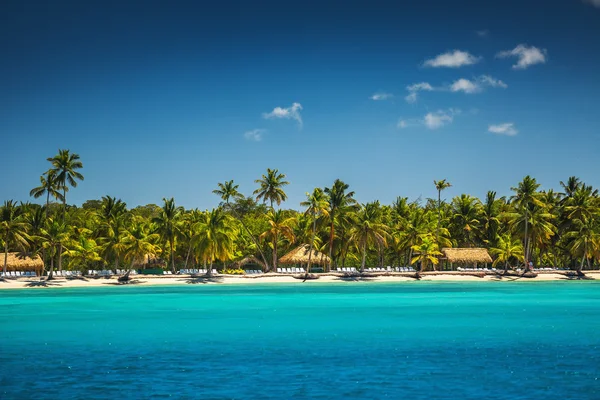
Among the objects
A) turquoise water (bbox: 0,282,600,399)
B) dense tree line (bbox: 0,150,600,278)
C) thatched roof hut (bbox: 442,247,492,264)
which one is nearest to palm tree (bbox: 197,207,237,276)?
dense tree line (bbox: 0,150,600,278)

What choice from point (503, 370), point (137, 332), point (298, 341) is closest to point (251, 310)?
point (137, 332)

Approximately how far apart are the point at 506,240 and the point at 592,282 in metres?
13.2

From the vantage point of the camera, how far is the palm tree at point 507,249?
268ft

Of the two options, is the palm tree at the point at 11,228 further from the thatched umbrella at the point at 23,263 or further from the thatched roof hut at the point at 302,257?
the thatched roof hut at the point at 302,257

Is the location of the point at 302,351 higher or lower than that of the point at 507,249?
lower

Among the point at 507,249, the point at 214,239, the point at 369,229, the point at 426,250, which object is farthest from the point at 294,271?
the point at 507,249

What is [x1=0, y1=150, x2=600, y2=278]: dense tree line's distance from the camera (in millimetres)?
73625

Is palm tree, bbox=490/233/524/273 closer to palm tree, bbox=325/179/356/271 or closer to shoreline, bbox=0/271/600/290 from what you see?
shoreline, bbox=0/271/600/290

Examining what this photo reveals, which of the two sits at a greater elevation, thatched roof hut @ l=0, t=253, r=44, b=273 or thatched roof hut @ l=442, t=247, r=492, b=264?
thatched roof hut @ l=442, t=247, r=492, b=264

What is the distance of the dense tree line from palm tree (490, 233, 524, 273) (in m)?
0.15

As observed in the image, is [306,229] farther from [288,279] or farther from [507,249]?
[507,249]

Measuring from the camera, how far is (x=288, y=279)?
7631 centimetres

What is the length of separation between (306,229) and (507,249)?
86.1 feet

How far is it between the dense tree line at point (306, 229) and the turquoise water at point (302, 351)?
30.7 metres
